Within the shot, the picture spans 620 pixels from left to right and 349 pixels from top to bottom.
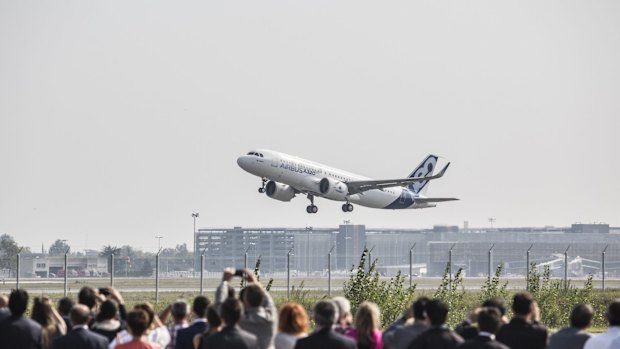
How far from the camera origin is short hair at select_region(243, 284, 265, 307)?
18.3 metres

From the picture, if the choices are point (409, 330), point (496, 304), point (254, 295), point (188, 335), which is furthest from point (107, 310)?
point (496, 304)

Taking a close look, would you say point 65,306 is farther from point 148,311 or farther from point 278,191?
point 278,191

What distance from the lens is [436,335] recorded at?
1747 centimetres

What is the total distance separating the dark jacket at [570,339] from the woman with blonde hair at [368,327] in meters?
2.61

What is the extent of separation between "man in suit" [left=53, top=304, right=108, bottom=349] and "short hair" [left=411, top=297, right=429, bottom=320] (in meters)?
4.43

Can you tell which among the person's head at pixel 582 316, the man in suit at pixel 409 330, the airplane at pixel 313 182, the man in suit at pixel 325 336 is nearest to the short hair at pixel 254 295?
the man in suit at pixel 325 336

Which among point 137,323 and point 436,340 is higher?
point 137,323

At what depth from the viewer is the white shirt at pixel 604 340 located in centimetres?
1809

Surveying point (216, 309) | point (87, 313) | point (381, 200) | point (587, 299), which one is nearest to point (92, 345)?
point (87, 313)

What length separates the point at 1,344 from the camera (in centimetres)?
1817

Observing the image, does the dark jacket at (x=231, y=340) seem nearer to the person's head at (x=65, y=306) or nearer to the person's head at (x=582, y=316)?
the person's head at (x=65, y=306)

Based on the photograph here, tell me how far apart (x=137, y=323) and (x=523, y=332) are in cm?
539

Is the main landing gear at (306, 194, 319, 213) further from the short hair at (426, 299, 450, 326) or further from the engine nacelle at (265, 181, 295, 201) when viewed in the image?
the short hair at (426, 299, 450, 326)

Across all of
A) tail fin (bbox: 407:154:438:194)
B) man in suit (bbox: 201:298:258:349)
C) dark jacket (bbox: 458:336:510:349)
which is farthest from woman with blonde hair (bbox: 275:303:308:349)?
tail fin (bbox: 407:154:438:194)
